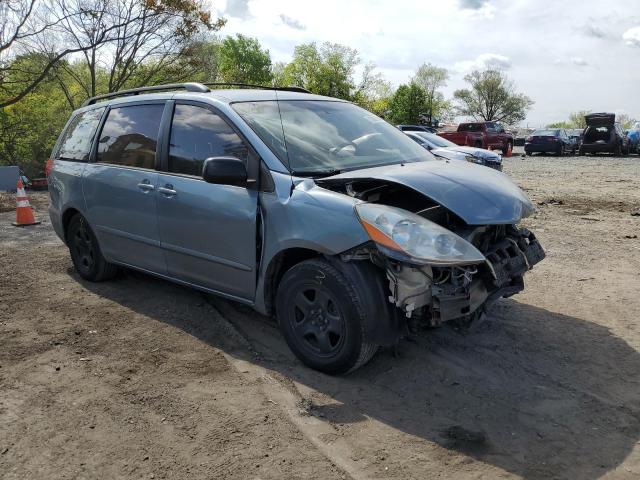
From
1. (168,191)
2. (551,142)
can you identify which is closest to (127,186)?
(168,191)

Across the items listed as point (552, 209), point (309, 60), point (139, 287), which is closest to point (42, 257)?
point (139, 287)

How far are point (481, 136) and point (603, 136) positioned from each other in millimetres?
5941

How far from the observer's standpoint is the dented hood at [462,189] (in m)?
3.28

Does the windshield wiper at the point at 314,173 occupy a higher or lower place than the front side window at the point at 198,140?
lower

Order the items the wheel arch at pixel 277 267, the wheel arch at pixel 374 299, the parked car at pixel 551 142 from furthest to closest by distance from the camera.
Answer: the parked car at pixel 551 142 → the wheel arch at pixel 277 267 → the wheel arch at pixel 374 299

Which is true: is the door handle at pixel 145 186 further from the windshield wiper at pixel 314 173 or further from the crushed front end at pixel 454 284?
the crushed front end at pixel 454 284

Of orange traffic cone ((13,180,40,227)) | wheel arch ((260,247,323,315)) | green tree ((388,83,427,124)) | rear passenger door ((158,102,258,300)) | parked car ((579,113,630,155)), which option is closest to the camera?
wheel arch ((260,247,323,315))

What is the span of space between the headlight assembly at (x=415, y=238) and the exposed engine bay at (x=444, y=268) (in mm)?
68

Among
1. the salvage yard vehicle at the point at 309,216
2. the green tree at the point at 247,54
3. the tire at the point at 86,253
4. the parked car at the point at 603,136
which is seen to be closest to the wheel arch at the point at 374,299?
the salvage yard vehicle at the point at 309,216

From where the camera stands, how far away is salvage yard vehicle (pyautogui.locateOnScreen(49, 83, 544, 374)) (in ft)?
10.4

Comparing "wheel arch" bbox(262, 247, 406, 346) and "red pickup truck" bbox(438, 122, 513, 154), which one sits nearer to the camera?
"wheel arch" bbox(262, 247, 406, 346)

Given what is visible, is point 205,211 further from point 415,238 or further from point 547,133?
point 547,133

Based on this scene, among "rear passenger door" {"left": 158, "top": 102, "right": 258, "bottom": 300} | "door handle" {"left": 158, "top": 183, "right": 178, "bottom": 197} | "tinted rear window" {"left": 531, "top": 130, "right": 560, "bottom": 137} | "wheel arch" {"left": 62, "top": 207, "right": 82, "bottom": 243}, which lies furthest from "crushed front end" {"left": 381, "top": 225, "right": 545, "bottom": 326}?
"tinted rear window" {"left": 531, "top": 130, "right": 560, "bottom": 137}

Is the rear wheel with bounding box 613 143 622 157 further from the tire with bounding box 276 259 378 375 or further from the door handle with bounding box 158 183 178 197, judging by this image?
the tire with bounding box 276 259 378 375
